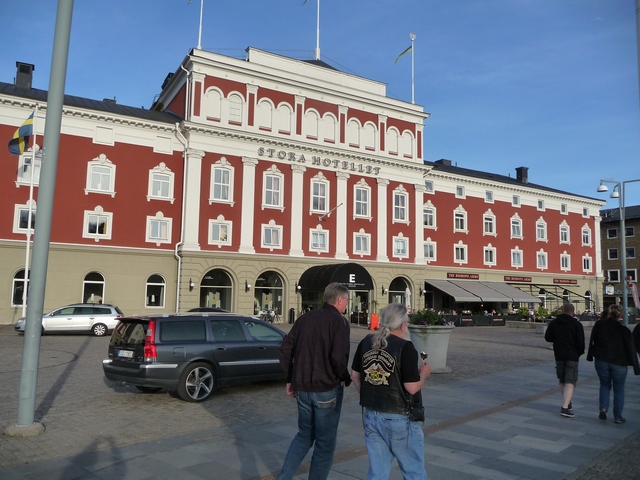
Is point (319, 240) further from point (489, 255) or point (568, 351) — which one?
point (568, 351)

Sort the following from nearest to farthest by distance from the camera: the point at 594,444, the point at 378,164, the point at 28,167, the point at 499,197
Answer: the point at 594,444 < the point at 28,167 < the point at 378,164 < the point at 499,197

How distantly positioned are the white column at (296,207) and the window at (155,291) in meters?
8.70

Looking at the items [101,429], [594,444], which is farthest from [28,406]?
[594,444]

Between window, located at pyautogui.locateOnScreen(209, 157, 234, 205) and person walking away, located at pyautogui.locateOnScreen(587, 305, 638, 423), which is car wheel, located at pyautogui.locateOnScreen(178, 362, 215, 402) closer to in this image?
person walking away, located at pyautogui.locateOnScreen(587, 305, 638, 423)

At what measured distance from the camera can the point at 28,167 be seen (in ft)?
100

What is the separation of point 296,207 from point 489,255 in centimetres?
2071

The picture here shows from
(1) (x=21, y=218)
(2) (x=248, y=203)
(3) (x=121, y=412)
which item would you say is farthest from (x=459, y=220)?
(3) (x=121, y=412)

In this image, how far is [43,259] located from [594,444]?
7.87 metres

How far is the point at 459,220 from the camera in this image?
4738 cm

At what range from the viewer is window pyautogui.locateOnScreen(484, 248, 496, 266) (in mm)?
48719

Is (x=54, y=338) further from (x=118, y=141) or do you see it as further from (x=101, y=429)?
(x=101, y=429)

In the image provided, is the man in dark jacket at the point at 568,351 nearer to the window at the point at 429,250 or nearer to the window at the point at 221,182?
the window at the point at 221,182

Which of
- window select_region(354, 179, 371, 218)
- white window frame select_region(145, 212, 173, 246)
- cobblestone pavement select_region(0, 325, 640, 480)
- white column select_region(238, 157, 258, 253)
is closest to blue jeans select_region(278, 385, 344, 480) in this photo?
cobblestone pavement select_region(0, 325, 640, 480)

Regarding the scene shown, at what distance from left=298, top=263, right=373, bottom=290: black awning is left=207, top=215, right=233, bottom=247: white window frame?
558cm
